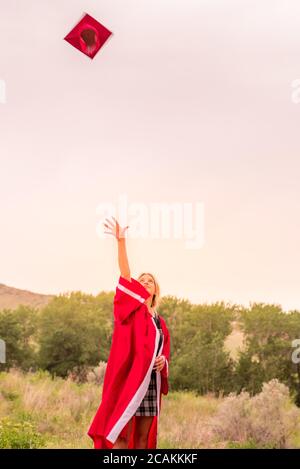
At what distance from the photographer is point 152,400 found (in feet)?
13.4

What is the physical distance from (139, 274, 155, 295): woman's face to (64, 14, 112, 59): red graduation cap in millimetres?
2477

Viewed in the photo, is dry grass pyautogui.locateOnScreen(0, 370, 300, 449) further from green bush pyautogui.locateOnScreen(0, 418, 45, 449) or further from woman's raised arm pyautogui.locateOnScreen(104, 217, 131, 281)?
woman's raised arm pyautogui.locateOnScreen(104, 217, 131, 281)

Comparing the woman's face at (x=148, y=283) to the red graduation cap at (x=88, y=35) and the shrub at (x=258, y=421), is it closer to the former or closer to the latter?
the shrub at (x=258, y=421)

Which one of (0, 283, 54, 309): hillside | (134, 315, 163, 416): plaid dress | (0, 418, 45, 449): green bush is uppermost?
(0, 283, 54, 309): hillside

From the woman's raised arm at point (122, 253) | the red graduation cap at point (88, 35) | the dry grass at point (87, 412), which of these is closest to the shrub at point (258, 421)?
the dry grass at point (87, 412)

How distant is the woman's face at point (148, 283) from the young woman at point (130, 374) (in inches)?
1.4

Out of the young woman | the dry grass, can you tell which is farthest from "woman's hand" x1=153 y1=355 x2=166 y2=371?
the dry grass

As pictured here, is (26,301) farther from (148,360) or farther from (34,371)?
(148,360)

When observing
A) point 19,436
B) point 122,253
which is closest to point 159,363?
point 122,253

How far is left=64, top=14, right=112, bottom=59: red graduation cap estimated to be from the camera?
216 inches

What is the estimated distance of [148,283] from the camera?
4.20m

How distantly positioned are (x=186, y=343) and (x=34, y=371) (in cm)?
169

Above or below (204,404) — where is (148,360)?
above
